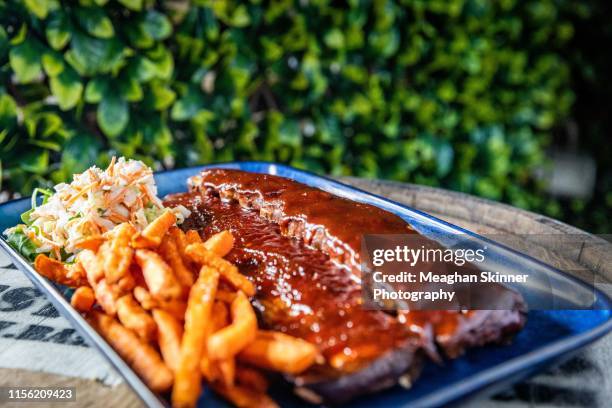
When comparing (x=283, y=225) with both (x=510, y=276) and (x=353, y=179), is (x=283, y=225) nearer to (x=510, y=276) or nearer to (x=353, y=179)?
(x=510, y=276)

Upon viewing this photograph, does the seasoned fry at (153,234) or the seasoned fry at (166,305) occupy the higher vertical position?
the seasoned fry at (153,234)

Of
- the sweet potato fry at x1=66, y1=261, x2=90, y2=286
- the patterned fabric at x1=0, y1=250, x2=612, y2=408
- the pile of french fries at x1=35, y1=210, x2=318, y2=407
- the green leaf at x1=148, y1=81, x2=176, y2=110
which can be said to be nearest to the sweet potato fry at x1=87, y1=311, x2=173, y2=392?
the pile of french fries at x1=35, y1=210, x2=318, y2=407

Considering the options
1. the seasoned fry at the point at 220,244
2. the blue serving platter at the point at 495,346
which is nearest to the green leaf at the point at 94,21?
the blue serving platter at the point at 495,346

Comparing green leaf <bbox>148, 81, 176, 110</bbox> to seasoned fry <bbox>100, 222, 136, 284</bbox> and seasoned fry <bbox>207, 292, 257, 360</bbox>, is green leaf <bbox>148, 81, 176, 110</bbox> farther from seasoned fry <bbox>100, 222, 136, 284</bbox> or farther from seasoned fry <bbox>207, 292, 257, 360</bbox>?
seasoned fry <bbox>207, 292, 257, 360</bbox>

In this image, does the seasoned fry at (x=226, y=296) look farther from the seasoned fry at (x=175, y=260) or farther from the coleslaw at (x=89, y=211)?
the coleslaw at (x=89, y=211)

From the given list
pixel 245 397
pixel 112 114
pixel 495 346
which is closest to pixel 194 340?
pixel 245 397

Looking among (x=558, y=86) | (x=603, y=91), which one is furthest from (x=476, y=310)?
(x=603, y=91)
